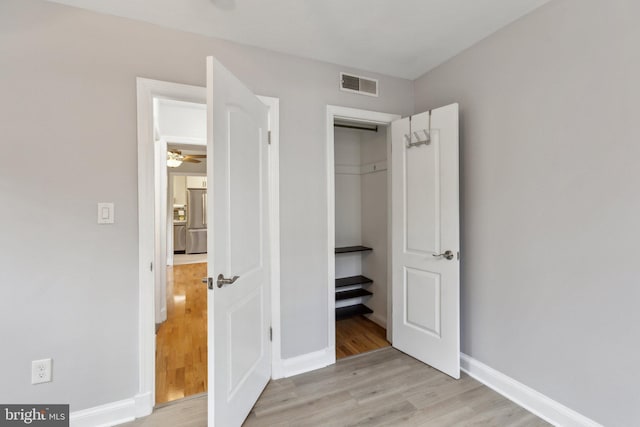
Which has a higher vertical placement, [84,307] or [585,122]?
[585,122]

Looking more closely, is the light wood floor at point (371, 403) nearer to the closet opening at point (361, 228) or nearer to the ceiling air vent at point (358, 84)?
the closet opening at point (361, 228)

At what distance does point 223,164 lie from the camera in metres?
1.56

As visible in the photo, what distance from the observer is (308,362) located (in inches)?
93.0

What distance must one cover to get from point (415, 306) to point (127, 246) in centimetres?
226

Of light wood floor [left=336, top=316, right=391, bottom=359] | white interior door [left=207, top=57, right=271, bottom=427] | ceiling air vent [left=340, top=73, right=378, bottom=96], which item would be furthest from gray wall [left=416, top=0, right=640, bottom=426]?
white interior door [left=207, top=57, right=271, bottom=427]

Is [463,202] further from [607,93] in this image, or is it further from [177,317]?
[177,317]

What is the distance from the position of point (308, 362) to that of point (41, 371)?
66.9 inches

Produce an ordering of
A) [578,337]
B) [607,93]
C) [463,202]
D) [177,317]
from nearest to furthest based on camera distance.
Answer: [607,93] → [578,337] → [463,202] → [177,317]

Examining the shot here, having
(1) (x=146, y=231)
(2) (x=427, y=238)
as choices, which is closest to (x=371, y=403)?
(2) (x=427, y=238)

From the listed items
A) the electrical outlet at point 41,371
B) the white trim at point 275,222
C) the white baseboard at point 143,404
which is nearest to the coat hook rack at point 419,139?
the white trim at point 275,222

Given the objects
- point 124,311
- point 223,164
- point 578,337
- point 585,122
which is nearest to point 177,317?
point 124,311

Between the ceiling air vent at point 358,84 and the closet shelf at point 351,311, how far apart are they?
2.39 metres

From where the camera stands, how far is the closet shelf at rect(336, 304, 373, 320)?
3.35 m

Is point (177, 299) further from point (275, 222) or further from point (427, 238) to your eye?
point (427, 238)
